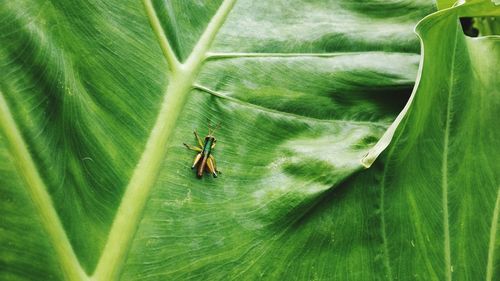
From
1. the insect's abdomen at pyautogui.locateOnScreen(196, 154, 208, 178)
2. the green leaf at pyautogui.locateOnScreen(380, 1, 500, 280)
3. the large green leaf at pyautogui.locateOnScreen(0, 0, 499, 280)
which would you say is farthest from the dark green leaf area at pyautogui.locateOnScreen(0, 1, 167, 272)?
the green leaf at pyautogui.locateOnScreen(380, 1, 500, 280)

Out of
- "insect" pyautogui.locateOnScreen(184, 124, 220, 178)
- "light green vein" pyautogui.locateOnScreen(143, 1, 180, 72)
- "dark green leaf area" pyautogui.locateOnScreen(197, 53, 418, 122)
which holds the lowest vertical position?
"insect" pyautogui.locateOnScreen(184, 124, 220, 178)

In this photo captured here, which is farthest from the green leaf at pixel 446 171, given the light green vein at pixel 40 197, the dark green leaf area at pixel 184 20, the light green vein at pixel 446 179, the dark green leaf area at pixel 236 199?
the light green vein at pixel 40 197

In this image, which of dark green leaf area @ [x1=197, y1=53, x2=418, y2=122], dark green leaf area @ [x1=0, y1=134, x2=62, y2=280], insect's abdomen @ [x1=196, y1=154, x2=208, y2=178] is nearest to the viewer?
dark green leaf area @ [x1=0, y1=134, x2=62, y2=280]

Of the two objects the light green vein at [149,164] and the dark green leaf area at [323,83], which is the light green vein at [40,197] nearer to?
the light green vein at [149,164]

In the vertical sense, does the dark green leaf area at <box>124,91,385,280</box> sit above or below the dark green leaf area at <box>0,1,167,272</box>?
below

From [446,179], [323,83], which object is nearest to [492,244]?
[446,179]

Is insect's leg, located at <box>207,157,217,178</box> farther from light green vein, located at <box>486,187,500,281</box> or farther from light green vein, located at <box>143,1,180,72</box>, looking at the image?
light green vein, located at <box>486,187,500,281</box>

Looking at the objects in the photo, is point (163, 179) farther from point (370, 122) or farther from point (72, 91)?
point (370, 122)
